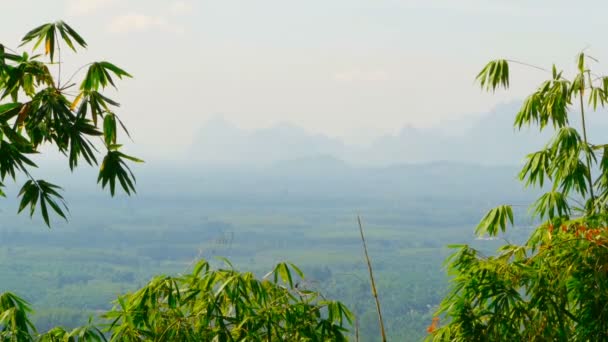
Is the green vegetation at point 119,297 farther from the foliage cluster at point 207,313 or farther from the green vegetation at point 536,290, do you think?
the green vegetation at point 536,290

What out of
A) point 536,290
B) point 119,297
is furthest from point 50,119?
point 536,290

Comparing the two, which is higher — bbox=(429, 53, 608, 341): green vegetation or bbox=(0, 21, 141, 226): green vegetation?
bbox=(0, 21, 141, 226): green vegetation

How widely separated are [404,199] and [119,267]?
9866 cm

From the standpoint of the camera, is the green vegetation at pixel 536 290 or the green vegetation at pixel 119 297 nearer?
the green vegetation at pixel 119 297

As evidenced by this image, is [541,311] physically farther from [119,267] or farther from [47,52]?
[119,267]

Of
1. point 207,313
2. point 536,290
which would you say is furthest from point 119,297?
point 536,290

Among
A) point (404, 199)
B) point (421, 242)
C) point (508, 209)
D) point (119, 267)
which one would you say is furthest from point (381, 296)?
point (404, 199)

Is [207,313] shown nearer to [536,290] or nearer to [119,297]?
[119,297]

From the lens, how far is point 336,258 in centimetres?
→ 9538

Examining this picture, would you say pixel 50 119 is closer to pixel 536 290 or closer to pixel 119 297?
pixel 119 297

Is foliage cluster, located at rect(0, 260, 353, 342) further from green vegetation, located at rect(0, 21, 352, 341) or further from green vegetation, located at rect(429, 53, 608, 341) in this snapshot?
green vegetation, located at rect(429, 53, 608, 341)

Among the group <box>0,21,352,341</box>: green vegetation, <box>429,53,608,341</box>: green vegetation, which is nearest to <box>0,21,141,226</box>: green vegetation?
<box>0,21,352,341</box>: green vegetation

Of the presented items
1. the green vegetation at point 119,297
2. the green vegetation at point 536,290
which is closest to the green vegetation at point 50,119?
the green vegetation at point 119,297

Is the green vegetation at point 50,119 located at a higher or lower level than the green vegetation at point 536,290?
higher
